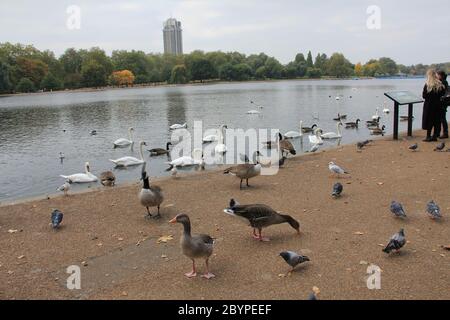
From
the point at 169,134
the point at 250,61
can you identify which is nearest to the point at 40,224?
the point at 169,134

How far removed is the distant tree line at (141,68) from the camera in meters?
108

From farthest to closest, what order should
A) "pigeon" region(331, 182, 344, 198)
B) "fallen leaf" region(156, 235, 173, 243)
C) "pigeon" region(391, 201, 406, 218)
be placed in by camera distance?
"pigeon" region(331, 182, 344, 198) < "pigeon" region(391, 201, 406, 218) < "fallen leaf" region(156, 235, 173, 243)

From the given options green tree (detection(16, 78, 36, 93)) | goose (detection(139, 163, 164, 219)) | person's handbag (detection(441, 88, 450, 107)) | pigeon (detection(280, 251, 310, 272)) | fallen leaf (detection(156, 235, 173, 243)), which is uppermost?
green tree (detection(16, 78, 36, 93))

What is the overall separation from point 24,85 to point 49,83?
7.49 m

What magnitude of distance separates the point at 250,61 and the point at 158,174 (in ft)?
487

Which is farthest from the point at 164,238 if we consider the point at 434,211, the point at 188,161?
the point at 188,161

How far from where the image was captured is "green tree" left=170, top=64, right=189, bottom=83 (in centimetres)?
13389

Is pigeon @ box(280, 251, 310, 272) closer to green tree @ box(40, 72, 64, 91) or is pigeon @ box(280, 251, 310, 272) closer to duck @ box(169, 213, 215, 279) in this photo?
duck @ box(169, 213, 215, 279)

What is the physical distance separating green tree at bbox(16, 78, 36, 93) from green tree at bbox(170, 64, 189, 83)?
4479 centimetres

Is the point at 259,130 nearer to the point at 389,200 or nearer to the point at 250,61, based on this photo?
the point at 389,200

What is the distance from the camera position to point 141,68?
140000 mm

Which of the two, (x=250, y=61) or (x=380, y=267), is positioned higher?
(x=250, y=61)

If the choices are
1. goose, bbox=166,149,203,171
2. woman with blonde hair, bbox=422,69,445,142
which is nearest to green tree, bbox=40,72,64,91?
goose, bbox=166,149,203,171
